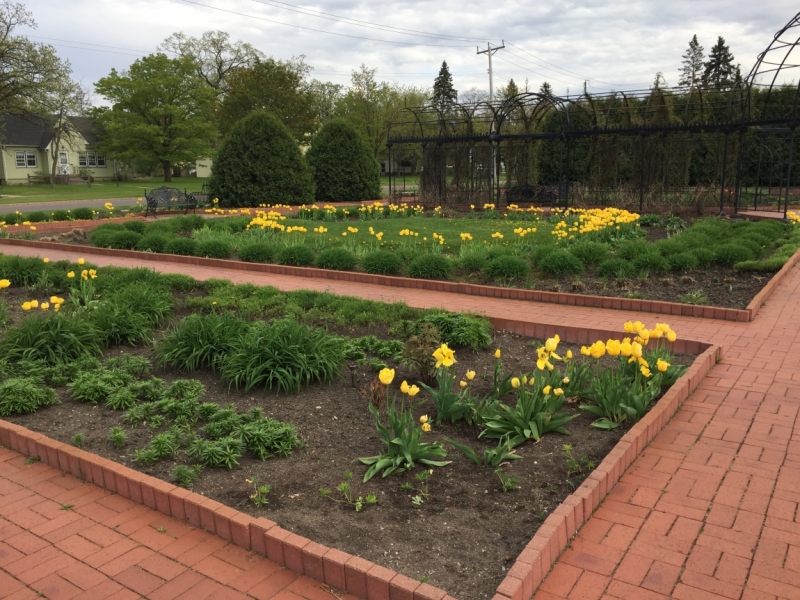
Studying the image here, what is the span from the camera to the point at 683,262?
353 inches

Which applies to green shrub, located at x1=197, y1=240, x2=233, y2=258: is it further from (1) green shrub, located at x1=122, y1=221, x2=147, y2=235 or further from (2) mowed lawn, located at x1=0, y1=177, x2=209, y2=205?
(2) mowed lawn, located at x1=0, y1=177, x2=209, y2=205

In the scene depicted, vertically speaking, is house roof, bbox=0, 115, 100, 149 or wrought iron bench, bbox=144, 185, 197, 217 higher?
house roof, bbox=0, 115, 100, 149

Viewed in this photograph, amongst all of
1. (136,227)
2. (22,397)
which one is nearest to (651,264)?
(22,397)

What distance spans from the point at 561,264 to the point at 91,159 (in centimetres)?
5948

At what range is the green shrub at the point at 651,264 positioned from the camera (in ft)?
29.1

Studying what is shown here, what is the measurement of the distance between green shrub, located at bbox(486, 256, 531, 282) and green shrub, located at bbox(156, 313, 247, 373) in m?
4.35

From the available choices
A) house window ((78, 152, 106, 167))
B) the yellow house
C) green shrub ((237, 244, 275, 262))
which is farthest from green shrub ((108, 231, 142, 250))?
house window ((78, 152, 106, 167))

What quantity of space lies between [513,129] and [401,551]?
26.6 metres

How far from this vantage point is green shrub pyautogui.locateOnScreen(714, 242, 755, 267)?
9.34 m

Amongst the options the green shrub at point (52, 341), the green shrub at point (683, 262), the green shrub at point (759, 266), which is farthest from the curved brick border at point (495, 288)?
the green shrub at point (52, 341)

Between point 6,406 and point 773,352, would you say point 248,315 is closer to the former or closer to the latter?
point 6,406

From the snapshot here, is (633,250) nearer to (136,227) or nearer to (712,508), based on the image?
(712,508)

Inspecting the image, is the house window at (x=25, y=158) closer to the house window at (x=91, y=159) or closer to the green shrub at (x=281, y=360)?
the house window at (x=91, y=159)

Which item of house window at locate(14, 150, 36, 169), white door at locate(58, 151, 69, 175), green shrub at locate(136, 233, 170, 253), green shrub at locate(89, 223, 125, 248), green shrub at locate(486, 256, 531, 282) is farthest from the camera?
white door at locate(58, 151, 69, 175)
